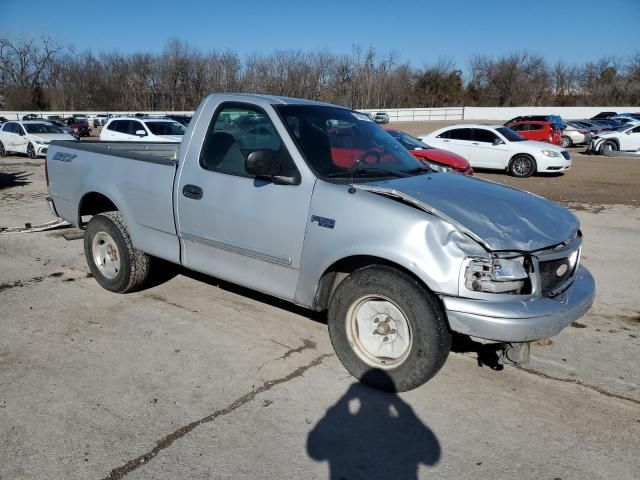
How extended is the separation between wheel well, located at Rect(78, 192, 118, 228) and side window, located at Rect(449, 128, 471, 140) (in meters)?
15.2

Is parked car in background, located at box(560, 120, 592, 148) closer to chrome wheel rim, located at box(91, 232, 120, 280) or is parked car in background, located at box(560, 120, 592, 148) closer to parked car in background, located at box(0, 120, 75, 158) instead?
parked car in background, located at box(0, 120, 75, 158)

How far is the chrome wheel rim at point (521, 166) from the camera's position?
17562 mm

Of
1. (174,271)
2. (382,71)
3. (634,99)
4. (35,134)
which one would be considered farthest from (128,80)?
(174,271)

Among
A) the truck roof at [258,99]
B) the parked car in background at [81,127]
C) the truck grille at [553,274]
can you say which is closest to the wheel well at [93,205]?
the truck roof at [258,99]

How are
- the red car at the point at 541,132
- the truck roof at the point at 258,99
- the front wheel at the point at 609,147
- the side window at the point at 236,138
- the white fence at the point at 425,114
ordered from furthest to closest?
the white fence at the point at 425,114 < the red car at the point at 541,132 < the front wheel at the point at 609,147 < the truck roof at the point at 258,99 < the side window at the point at 236,138

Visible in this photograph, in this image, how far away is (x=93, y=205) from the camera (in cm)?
578

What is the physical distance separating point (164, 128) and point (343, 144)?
16796mm

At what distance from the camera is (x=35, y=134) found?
908 inches

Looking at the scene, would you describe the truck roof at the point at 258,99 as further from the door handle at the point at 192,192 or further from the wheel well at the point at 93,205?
the wheel well at the point at 93,205

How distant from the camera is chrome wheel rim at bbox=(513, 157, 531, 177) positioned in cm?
1756

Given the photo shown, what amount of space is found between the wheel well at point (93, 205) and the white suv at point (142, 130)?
1366 cm

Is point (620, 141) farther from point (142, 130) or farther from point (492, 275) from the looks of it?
point (492, 275)

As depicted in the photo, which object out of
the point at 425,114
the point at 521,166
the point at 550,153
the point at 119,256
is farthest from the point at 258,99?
the point at 425,114

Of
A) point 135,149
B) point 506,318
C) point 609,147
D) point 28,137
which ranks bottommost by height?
point 506,318
